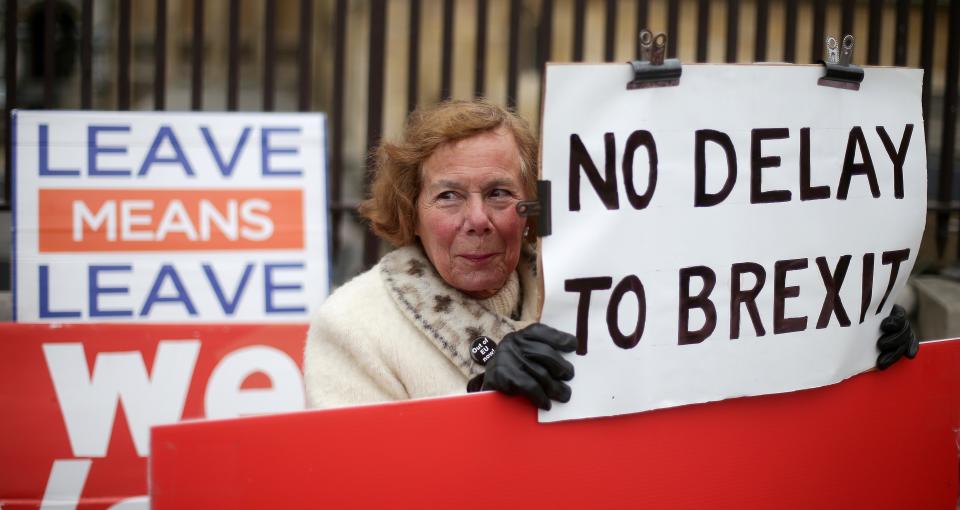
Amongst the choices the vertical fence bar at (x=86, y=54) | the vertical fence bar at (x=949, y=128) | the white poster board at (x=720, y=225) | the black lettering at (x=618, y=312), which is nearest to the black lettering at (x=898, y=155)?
the white poster board at (x=720, y=225)

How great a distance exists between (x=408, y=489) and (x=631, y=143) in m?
0.76

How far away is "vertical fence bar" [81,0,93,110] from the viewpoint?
4461mm

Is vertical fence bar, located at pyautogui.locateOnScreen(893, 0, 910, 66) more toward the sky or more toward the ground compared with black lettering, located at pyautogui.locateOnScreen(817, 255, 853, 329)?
more toward the sky

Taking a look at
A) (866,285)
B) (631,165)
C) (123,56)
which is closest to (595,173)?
(631,165)

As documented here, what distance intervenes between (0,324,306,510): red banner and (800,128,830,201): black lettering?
2.01 m

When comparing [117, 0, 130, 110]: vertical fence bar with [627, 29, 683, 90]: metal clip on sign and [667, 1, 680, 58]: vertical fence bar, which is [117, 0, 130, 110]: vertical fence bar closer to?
[667, 1, 680, 58]: vertical fence bar

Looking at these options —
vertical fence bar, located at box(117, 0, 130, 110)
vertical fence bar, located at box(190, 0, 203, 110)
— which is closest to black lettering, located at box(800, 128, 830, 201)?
vertical fence bar, located at box(190, 0, 203, 110)

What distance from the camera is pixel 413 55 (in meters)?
4.78

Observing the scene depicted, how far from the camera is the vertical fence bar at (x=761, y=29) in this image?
16.2ft

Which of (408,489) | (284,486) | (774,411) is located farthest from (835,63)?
(284,486)

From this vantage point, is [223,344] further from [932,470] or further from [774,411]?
[932,470]

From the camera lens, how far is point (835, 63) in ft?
6.37

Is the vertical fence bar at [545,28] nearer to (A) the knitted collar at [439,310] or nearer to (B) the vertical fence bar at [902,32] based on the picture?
(B) the vertical fence bar at [902,32]

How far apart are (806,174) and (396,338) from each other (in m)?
0.95
